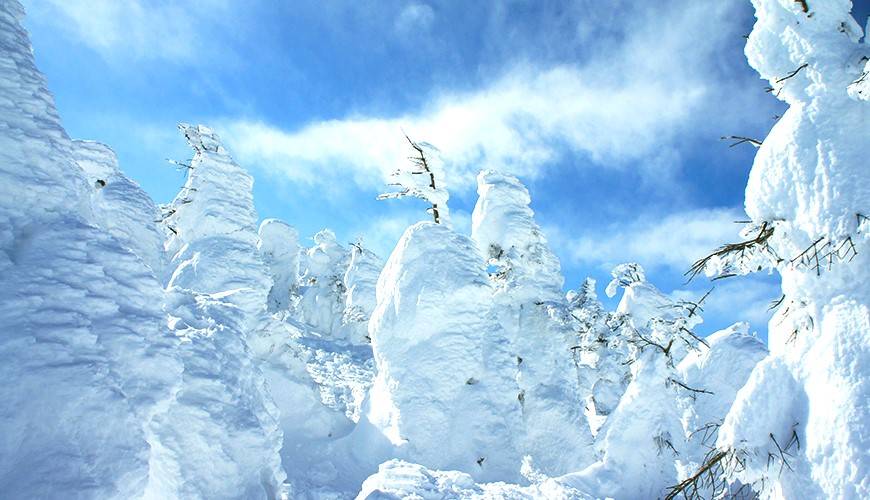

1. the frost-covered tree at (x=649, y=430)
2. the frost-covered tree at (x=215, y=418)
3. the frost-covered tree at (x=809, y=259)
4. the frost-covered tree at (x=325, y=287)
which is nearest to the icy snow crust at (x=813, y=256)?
the frost-covered tree at (x=809, y=259)

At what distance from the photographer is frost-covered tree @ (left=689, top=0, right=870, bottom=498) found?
4.71 meters

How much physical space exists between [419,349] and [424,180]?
251 inches

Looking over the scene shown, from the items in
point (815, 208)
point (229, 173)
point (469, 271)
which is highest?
point (229, 173)

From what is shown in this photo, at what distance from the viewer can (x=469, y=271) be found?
47.7ft

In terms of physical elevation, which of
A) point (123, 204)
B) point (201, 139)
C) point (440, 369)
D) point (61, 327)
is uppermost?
point (201, 139)

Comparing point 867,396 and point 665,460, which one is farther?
point 665,460

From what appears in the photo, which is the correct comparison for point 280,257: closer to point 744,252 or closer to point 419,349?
point 419,349

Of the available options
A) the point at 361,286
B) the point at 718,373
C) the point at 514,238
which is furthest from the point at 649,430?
the point at 361,286

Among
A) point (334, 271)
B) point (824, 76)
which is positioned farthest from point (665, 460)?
point (334, 271)

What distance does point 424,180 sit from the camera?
675 inches

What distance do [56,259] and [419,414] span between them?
990 cm

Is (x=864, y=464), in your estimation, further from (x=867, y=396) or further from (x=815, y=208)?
(x=815, y=208)

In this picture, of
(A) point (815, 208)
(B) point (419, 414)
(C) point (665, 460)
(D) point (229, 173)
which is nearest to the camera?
(A) point (815, 208)

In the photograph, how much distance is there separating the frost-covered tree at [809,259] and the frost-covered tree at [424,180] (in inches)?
465
